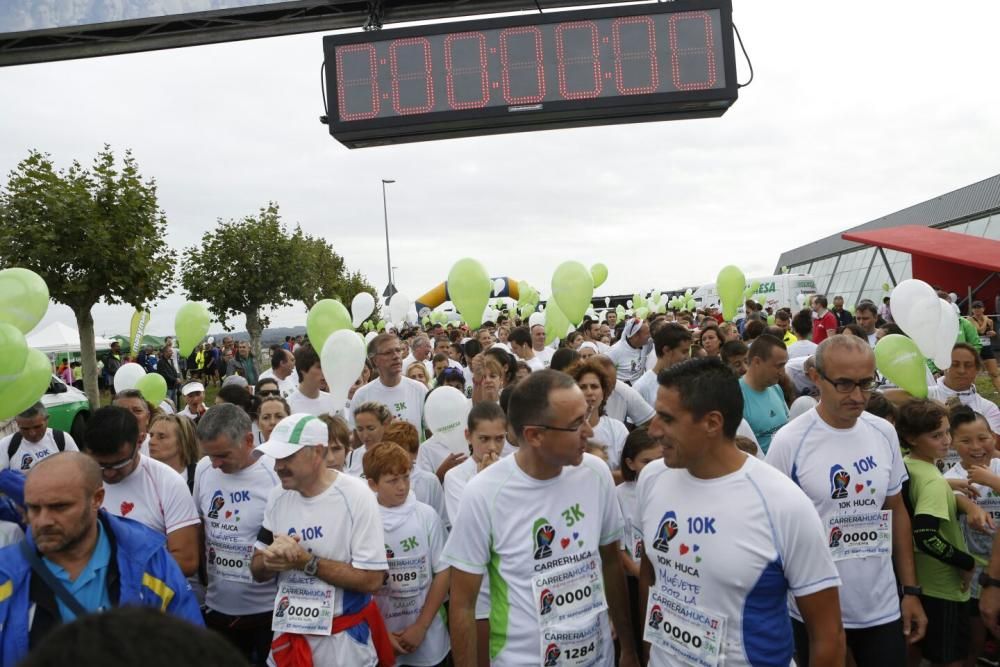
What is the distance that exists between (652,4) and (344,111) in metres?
3.27

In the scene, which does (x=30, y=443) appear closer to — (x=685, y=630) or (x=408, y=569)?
(x=408, y=569)

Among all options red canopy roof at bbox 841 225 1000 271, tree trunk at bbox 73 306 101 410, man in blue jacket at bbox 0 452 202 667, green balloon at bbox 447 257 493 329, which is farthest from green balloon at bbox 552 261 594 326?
red canopy roof at bbox 841 225 1000 271

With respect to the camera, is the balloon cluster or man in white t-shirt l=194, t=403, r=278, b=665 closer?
the balloon cluster

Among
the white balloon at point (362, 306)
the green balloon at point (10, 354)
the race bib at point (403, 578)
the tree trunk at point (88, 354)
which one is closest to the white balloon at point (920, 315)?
the race bib at point (403, 578)

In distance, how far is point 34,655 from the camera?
2.77 ft

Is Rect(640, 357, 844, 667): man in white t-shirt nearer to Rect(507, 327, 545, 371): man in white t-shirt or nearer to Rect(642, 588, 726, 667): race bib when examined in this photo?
Rect(642, 588, 726, 667): race bib

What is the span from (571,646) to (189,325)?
661 cm

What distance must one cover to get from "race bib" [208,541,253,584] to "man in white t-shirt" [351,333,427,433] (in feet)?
7.25

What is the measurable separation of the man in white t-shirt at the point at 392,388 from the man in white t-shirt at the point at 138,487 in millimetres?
2286

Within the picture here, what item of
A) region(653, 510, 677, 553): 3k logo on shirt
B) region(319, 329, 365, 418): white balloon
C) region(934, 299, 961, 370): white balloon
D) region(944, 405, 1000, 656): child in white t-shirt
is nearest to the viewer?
region(653, 510, 677, 553): 3k logo on shirt

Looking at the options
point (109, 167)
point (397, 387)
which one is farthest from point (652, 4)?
point (109, 167)

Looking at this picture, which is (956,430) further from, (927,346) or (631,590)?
(631,590)

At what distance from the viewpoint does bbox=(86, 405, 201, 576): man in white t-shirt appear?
355cm

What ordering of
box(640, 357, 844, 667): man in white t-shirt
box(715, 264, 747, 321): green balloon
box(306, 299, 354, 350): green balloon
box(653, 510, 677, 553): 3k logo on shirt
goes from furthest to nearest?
box(715, 264, 747, 321): green balloon < box(306, 299, 354, 350): green balloon < box(653, 510, 677, 553): 3k logo on shirt < box(640, 357, 844, 667): man in white t-shirt
